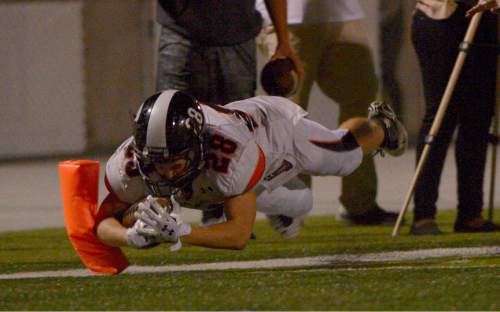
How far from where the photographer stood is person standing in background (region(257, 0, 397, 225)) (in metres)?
7.84

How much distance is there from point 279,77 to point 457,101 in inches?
37.1

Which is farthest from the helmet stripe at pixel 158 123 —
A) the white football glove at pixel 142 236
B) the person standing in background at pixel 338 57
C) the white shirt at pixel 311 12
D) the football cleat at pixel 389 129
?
the white shirt at pixel 311 12

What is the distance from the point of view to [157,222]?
5.60m

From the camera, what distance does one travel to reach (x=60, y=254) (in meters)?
7.25

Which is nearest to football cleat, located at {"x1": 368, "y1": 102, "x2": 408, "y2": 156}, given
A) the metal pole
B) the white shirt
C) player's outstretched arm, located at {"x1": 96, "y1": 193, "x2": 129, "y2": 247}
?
the metal pole

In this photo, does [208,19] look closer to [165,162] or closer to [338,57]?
[338,57]

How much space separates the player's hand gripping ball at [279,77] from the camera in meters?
7.09

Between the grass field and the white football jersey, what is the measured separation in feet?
1.17

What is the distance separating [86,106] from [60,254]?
5.37 m

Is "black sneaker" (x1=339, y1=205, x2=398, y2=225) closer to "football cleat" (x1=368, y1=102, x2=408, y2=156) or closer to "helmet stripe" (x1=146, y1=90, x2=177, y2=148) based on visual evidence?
"football cleat" (x1=368, y1=102, x2=408, y2=156)

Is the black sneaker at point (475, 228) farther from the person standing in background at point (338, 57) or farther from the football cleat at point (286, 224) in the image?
the football cleat at point (286, 224)

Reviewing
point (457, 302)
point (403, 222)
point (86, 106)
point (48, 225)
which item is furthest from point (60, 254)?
point (86, 106)

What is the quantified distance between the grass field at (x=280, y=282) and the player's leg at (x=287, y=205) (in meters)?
0.14

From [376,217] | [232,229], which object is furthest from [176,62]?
[232,229]
